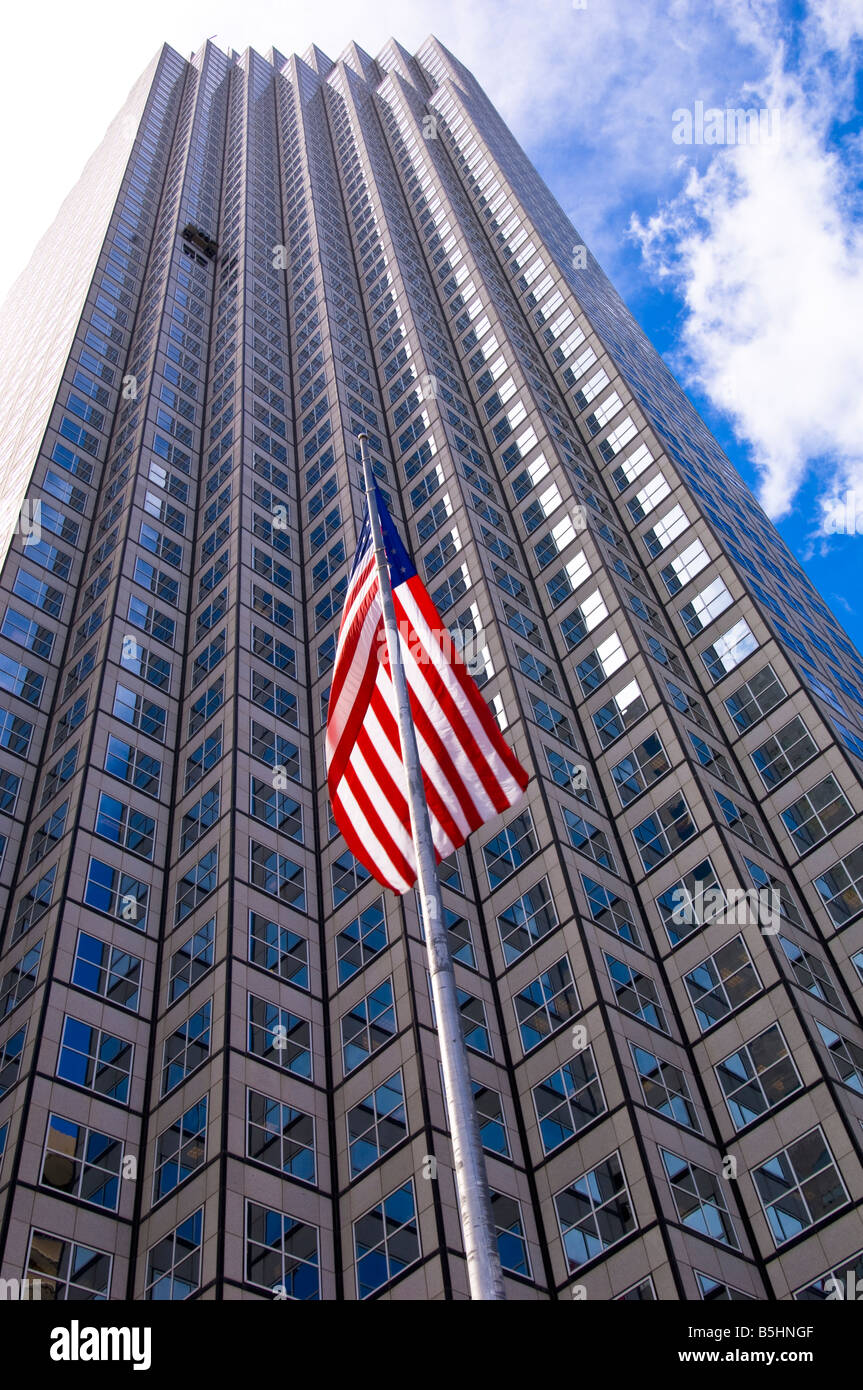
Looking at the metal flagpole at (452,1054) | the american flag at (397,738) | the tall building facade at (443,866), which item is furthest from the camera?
the tall building facade at (443,866)

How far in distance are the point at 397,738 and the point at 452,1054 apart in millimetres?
7158

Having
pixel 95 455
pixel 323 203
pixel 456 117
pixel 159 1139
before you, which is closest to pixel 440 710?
pixel 159 1139

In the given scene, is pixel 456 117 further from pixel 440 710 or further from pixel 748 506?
pixel 440 710

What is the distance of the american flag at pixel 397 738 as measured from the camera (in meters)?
20.2

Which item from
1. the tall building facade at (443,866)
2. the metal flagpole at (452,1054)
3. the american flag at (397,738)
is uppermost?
the tall building facade at (443,866)

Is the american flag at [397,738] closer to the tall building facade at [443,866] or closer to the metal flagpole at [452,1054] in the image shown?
the metal flagpole at [452,1054]

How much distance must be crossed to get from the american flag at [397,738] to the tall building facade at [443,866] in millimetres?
14047

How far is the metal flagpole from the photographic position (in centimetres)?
1339

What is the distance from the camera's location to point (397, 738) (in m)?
21.2

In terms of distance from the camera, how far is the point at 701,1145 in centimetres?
3412

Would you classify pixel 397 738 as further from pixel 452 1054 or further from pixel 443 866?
pixel 443 866

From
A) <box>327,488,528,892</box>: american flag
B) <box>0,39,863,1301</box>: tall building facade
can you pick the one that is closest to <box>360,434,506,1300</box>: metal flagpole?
<box>327,488,528,892</box>: american flag

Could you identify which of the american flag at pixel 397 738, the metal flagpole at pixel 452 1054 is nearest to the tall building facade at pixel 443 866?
the american flag at pixel 397 738

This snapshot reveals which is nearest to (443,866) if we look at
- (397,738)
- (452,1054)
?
(397,738)
